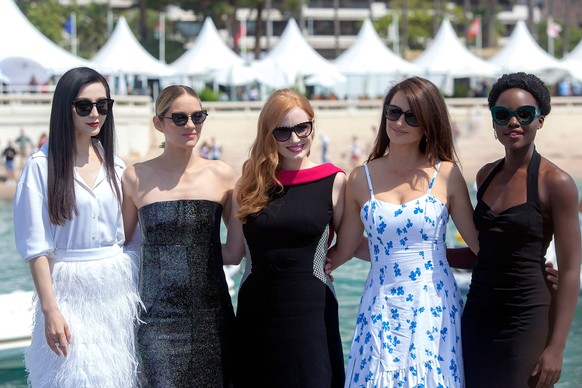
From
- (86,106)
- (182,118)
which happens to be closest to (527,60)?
(182,118)

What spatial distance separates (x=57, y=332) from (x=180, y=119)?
1.05 m

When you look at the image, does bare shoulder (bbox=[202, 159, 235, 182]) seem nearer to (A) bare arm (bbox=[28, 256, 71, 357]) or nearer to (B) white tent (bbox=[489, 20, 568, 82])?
(A) bare arm (bbox=[28, 256, 71, 357])

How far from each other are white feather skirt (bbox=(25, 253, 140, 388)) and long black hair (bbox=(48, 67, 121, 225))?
266 mm

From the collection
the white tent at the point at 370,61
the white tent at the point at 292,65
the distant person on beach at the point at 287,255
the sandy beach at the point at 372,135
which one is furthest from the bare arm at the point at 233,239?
the white tent at the point at 370,61

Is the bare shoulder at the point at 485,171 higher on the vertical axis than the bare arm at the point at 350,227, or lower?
higher

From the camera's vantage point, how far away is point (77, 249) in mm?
4066

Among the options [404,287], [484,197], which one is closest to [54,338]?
[404,287]

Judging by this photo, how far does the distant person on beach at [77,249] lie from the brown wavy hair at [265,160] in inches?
22.3

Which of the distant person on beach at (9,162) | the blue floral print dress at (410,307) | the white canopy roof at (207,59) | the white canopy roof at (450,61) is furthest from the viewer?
the white canopy roof at (450,61)

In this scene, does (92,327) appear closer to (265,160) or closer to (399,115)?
(265,160)

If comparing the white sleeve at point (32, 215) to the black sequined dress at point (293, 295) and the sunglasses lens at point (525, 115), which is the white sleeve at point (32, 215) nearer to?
the black sequined dress at point (293, 295)

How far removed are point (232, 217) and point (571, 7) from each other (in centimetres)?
8630

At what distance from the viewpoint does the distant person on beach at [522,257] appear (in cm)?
363

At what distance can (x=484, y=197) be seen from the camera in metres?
3.82
